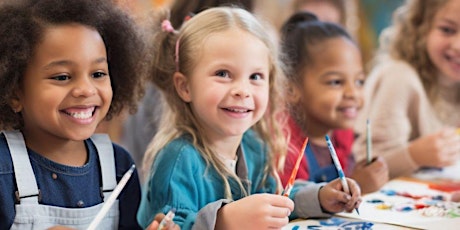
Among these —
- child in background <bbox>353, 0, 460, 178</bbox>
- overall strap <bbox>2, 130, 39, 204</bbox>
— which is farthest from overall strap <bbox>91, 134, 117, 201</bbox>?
child in background <bbox>353, 0, 460, 178</bbox>

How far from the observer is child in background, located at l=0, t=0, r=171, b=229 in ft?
3.12

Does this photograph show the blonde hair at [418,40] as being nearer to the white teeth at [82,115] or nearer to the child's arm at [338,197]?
the child's arm at [338,197]

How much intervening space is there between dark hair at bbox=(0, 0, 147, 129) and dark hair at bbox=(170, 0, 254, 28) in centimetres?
40

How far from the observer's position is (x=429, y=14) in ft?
6.13

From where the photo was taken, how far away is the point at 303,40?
1487 mm

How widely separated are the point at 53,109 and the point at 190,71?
29cm

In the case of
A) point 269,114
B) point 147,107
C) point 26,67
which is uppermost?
point 26,67

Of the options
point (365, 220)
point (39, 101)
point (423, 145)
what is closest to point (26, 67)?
point (39, 101)

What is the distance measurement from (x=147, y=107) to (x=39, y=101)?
0.85 metres

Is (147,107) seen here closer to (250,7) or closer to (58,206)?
(250,7)

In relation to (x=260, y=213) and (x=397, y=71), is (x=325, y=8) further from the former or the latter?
(x=260, y=213)

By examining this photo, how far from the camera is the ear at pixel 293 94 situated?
4.71 feet

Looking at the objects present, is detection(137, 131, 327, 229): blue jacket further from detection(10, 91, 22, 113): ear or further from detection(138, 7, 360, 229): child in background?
detection(10, 91, 22, 113): ear


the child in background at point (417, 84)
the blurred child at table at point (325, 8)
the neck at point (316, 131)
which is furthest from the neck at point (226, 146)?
the blurred child at table at point (325, 8)
